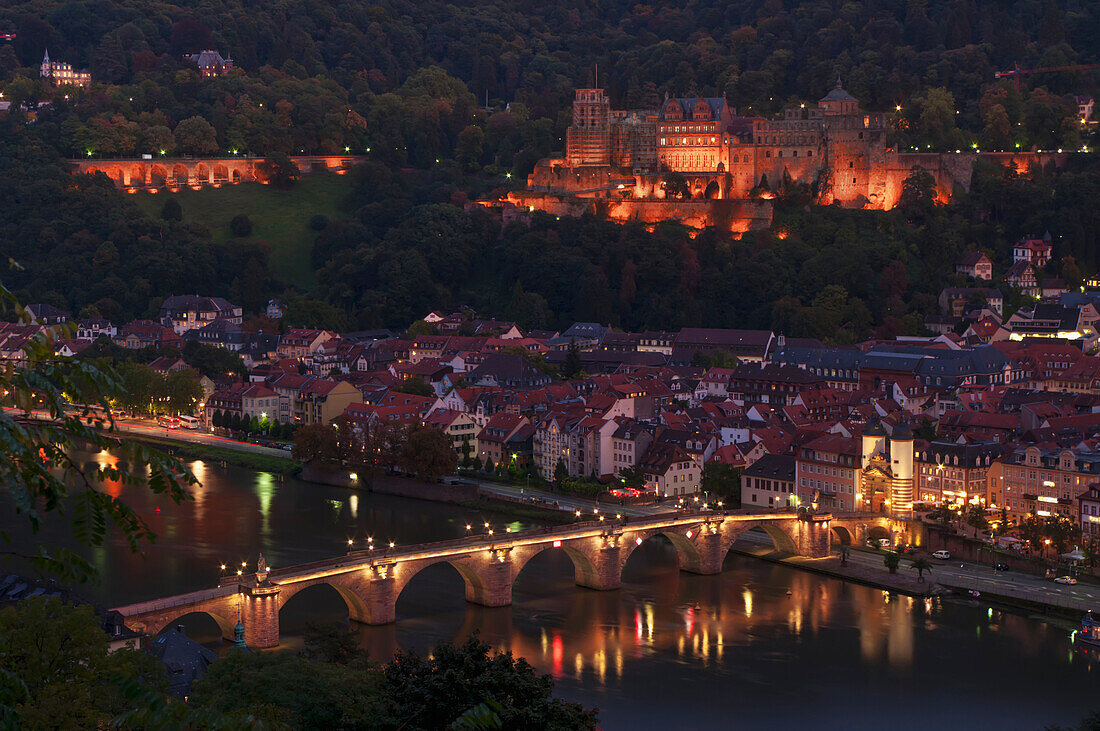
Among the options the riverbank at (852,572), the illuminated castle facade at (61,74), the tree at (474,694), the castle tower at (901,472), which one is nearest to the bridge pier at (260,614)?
the tree at (474,694)

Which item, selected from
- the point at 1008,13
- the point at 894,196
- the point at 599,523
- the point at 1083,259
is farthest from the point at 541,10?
the point at 599,523

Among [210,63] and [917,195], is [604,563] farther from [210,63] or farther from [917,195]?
[210,63]

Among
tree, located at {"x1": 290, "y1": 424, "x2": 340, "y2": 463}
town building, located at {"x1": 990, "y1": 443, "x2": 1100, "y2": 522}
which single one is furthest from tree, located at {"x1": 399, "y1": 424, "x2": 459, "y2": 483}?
town building, located at {"x1": 990, "y1": 443, "x2": 1100, "y2": 522}

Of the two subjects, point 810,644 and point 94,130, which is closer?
point 810,644

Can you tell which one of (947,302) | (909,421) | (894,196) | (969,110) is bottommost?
(909,421)

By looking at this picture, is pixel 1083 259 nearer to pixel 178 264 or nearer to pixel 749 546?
pixel 749 546

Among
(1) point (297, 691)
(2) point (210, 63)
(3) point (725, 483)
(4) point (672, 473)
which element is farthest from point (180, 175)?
(1) point (297, 691)

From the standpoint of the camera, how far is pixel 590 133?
57.8 meters

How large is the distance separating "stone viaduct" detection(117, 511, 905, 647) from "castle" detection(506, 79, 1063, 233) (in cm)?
2709

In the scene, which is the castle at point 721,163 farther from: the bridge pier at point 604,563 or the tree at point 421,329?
the bridge pier at point 604,563

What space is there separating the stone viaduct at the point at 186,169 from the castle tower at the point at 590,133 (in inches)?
442

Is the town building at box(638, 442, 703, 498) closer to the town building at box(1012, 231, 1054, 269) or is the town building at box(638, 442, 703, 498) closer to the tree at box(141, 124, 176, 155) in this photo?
the town building at box(1012, 231, 1054, 269)

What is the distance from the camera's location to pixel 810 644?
2186 cm

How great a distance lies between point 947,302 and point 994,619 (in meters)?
25.6
